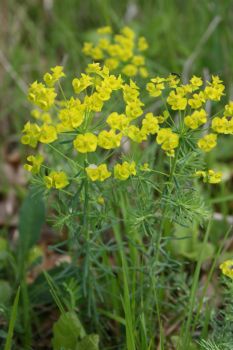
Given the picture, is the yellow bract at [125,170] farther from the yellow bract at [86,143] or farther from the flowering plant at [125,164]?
the yellow bract at [86,143]

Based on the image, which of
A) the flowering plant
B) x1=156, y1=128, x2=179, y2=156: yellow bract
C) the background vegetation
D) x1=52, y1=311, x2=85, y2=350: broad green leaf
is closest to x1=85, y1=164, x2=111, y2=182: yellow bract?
the flowering plant

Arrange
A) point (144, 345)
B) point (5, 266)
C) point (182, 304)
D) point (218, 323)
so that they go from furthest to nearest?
point (5, 266), point (182, 304), point (218, 323), point (144, 345)

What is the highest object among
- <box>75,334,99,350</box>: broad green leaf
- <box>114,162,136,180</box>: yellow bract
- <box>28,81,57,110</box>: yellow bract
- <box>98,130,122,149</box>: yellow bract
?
<box>28,81,57,110</box>: yellow bract

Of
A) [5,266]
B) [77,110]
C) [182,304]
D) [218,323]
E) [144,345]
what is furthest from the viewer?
[5,266]

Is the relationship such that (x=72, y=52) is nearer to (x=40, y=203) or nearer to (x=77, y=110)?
(x=40, y=203)

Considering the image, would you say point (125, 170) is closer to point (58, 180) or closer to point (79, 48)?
point (58, 180)

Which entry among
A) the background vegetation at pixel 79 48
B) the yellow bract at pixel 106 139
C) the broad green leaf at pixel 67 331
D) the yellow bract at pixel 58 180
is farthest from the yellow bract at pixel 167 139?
the background vegetation at pixel 79 48

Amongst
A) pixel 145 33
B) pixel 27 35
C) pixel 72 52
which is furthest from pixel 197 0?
pixel 27 35

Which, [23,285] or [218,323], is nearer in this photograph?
[218,323]

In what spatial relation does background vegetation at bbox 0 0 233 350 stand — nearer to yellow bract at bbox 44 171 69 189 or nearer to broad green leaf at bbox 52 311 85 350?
broad green leaf at bbox 52 311 85 350
